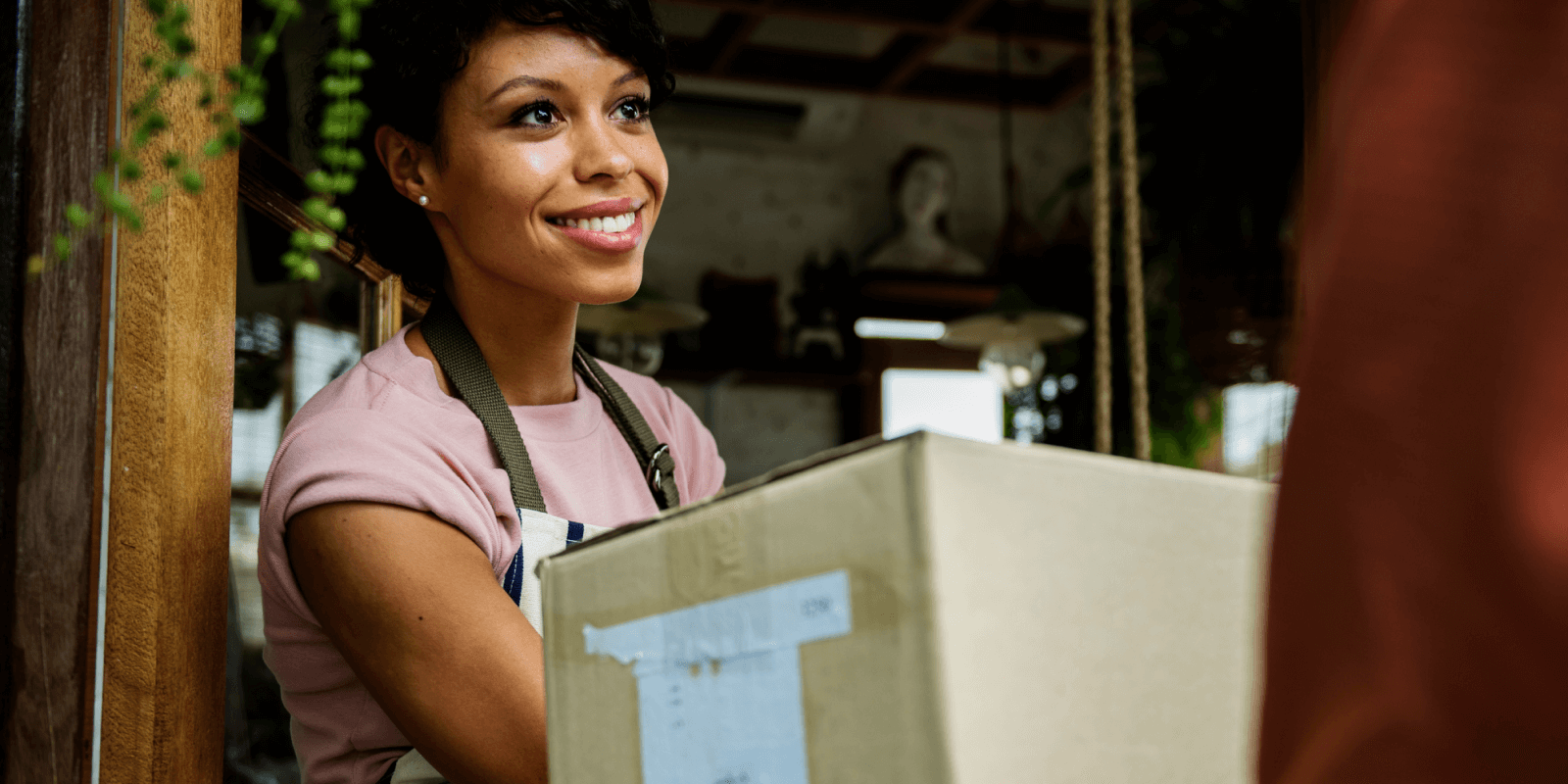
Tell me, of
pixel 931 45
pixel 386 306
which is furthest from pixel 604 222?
pixel 931 45

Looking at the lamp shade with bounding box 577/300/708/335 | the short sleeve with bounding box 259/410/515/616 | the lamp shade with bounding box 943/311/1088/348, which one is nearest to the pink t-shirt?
the short sleeve with bounding box 259/410/515/616

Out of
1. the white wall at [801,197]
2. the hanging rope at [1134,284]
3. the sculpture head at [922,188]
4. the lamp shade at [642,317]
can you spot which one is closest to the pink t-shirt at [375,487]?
the hanging rope at [1134,284]

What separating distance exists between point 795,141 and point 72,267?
466 cm

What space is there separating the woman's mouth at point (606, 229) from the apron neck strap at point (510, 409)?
0.12 metres

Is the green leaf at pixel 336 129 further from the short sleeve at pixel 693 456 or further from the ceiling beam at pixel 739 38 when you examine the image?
the ceiling beam at pixel 739 38

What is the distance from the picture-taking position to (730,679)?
402 mm

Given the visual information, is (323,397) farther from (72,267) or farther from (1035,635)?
(1035,635)

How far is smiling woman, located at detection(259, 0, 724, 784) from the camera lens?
2.19ft

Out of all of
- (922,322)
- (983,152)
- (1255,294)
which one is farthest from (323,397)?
(983,152)

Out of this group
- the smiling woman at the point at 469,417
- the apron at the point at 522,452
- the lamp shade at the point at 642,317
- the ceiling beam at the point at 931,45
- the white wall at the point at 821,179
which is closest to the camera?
the smiling woman at the point at 469,417

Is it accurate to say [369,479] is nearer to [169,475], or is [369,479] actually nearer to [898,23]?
[169,475]

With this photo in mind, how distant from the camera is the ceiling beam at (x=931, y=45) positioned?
3.63 meters

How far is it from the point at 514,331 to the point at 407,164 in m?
0.16

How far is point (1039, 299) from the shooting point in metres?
4.08
